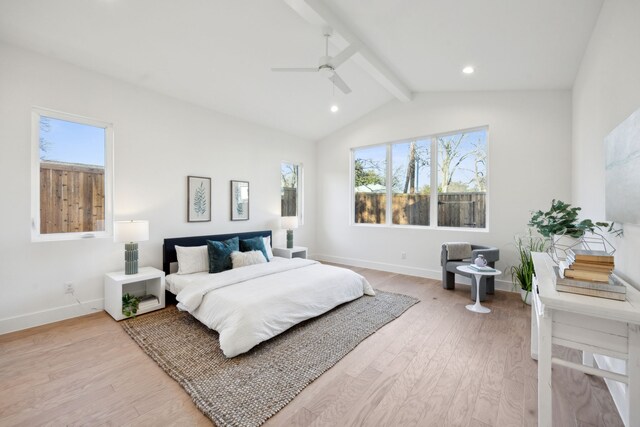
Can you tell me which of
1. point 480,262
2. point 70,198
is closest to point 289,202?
point 70,198

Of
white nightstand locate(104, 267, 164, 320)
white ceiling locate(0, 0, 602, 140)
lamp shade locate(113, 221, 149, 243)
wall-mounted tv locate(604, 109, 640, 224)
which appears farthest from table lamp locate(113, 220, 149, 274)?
wall-mounted tv locate(604, 109, 640, 224)

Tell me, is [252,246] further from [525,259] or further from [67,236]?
[525,259]

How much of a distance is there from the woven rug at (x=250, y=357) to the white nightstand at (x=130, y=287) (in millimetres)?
171

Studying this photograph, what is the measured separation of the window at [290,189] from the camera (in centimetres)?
583

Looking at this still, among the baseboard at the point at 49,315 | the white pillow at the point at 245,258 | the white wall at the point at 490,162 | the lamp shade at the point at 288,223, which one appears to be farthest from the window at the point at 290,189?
the baseboard at the point at 49,315

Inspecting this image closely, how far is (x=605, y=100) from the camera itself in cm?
227

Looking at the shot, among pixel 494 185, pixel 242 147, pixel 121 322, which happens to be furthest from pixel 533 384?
pixel 242 147

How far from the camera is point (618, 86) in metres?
1.97

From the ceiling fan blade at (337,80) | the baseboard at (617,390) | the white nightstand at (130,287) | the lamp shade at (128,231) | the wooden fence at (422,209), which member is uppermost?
the ceiling fan blade at (337,80)

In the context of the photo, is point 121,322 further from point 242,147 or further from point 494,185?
point 494,185

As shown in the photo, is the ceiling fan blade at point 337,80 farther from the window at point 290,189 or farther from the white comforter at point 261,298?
the window at point 290,189

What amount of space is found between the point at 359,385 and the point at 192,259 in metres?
2.78

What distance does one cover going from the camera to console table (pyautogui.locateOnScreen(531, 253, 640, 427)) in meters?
1.30

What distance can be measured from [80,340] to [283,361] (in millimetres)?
2061
